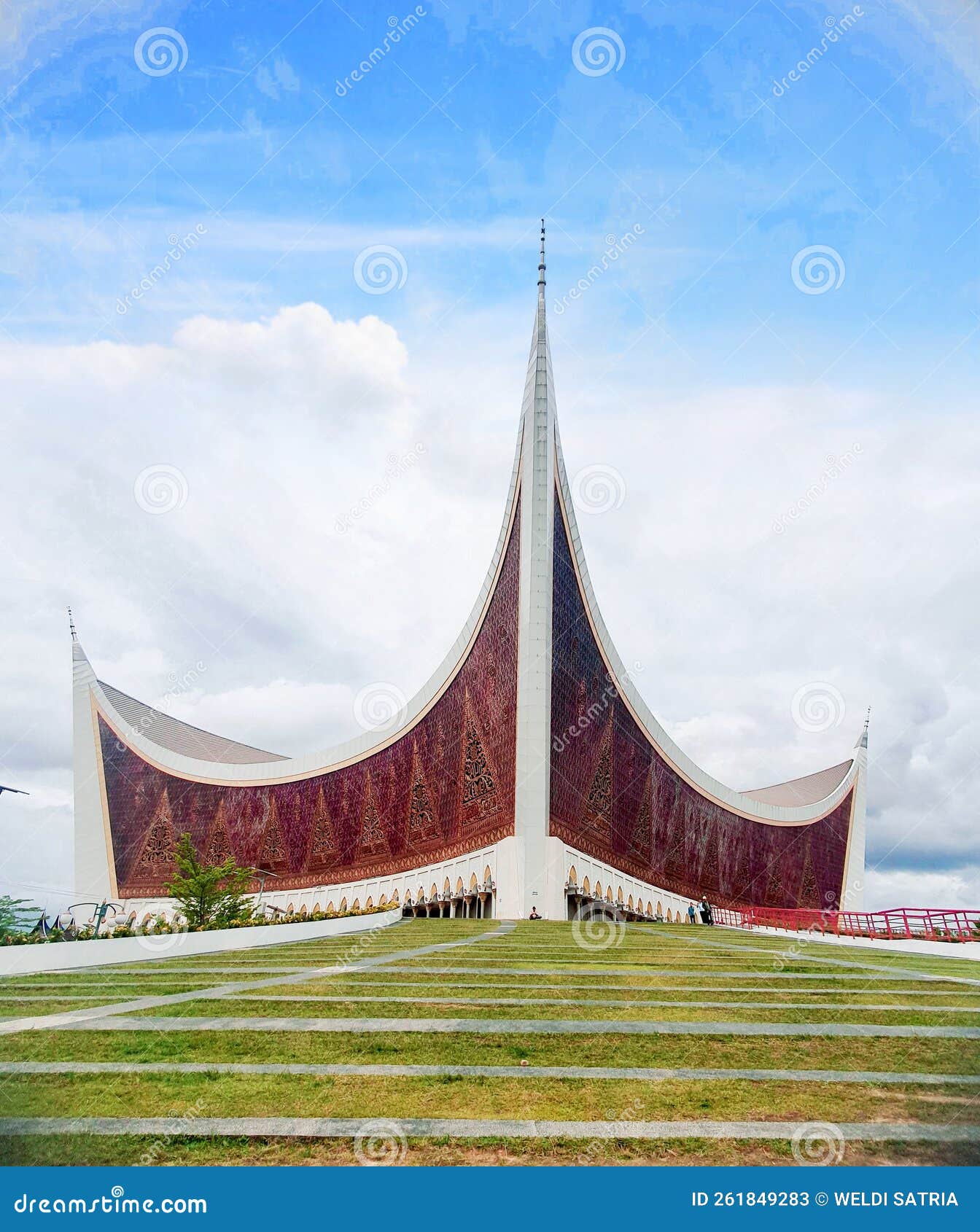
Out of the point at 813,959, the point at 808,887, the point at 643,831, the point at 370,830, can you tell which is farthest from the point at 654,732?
the point at 813,959

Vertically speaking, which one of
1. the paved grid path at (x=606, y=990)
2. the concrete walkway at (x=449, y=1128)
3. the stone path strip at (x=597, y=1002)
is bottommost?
the paved grid path at (x=606, y=990)

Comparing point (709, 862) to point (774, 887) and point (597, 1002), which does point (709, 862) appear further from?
point (597, 1002)

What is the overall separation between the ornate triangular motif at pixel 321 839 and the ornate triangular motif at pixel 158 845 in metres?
5.20

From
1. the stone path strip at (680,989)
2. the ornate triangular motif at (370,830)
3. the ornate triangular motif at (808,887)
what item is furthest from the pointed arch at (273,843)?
the stone path strip at (680,989)

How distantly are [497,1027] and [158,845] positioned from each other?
2696cm

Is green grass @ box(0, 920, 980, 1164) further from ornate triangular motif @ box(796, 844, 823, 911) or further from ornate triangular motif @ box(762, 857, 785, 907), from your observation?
ornate triangular motif @ box(796, 844, 823, 911)

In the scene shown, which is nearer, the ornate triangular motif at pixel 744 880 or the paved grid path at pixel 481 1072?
the paved grid path at pixel 481 1072

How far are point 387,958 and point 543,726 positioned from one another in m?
10.7

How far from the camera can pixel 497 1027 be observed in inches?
163

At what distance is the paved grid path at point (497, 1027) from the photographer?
4105mm

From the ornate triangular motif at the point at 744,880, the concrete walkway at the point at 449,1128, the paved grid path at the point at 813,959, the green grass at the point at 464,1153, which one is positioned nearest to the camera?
the green grass at the point at 464,1153

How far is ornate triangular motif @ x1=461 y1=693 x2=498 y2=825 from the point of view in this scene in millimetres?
19141

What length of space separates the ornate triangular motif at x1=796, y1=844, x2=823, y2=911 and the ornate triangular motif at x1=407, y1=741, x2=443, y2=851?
15.3 metres

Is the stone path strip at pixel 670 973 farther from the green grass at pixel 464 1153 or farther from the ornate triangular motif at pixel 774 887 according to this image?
the ornate triangular motif at pixel 774 887
